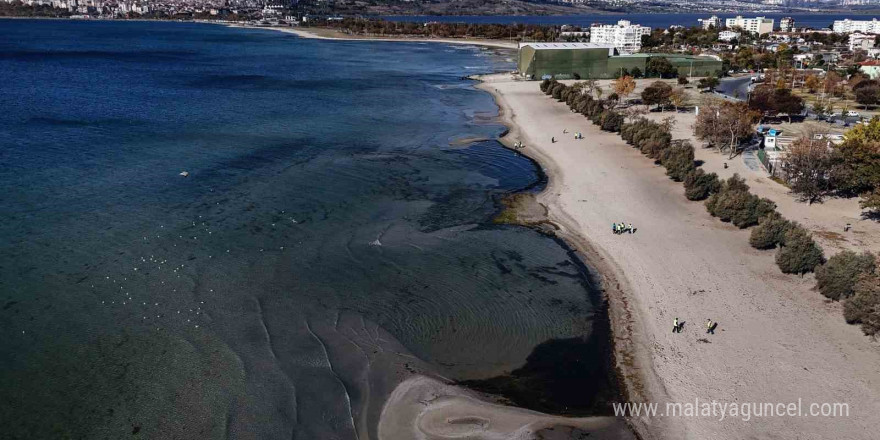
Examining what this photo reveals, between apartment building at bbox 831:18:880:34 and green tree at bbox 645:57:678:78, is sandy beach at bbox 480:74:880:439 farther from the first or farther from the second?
apartment building at bbox 831:18:880:34

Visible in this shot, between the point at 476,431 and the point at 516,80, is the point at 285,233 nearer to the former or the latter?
the point at 476,431

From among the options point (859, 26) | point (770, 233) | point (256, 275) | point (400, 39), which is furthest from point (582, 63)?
point (859, 26)

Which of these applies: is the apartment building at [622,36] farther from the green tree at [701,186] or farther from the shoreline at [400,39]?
the green tree at [701,186]

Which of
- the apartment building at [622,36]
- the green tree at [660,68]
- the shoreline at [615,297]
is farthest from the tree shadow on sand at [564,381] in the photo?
the apartment building at [622,36]

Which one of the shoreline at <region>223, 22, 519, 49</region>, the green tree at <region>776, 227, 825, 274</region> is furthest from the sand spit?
the shoreline at <region>223, 22, 519, 49</region>

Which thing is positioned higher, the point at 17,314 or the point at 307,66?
the point at 307,66

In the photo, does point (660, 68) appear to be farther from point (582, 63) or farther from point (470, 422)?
point (470, 422)

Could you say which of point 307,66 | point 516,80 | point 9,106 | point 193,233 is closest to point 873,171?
point 193,233
